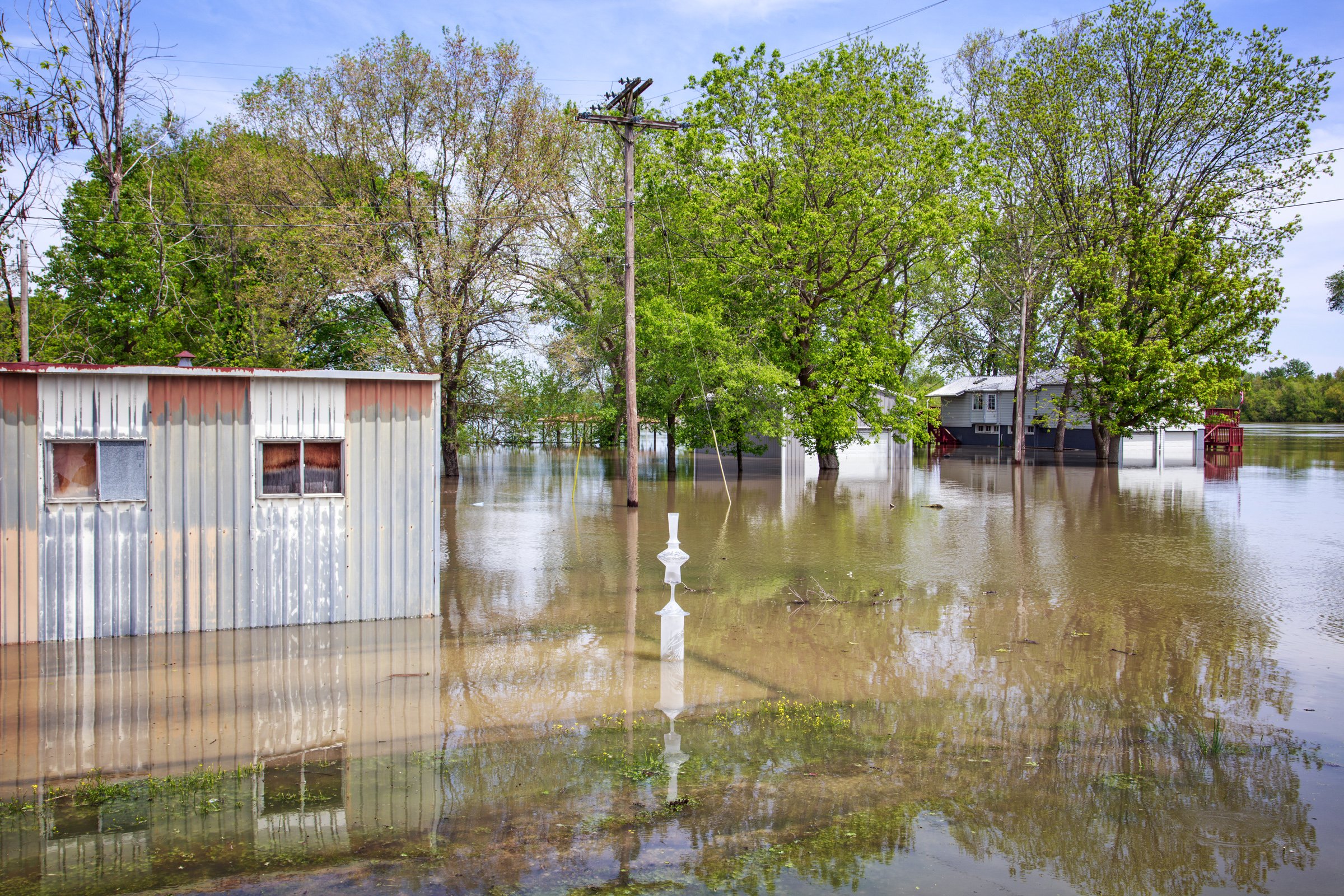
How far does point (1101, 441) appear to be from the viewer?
1591 inches

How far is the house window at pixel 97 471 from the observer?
29.8 feet

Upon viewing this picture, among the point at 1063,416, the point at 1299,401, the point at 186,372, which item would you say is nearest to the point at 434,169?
the point at 186,372

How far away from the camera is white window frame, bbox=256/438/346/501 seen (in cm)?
977

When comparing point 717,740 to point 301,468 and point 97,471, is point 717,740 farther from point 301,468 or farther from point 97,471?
point 97,471

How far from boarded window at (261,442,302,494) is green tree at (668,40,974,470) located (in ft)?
63.7

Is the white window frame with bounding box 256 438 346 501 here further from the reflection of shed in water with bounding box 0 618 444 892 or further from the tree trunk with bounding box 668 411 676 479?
the tree trunk with bounding box 668 411 676 479

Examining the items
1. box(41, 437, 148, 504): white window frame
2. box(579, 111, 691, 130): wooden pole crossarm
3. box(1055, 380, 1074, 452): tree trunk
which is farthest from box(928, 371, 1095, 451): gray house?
box(41, 437, 148, 504): white window frame

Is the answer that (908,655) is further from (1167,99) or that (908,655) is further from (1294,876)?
(1167,99)

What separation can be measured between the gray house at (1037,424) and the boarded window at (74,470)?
126 feet

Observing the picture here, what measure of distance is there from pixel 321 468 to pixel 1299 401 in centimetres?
12094

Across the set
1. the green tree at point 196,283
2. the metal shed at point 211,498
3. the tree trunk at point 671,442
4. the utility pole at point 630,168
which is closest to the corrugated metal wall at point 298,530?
the metal shed at point 211,498

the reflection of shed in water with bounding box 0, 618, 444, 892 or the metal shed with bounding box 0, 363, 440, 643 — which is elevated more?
the metal shed with bounding box 0, 363, 440, 643

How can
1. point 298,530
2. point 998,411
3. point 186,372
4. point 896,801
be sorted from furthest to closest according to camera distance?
1. point 998,411
2. point 298,530
3. point 186,372
4. point 896,801

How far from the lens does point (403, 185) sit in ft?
85.6
